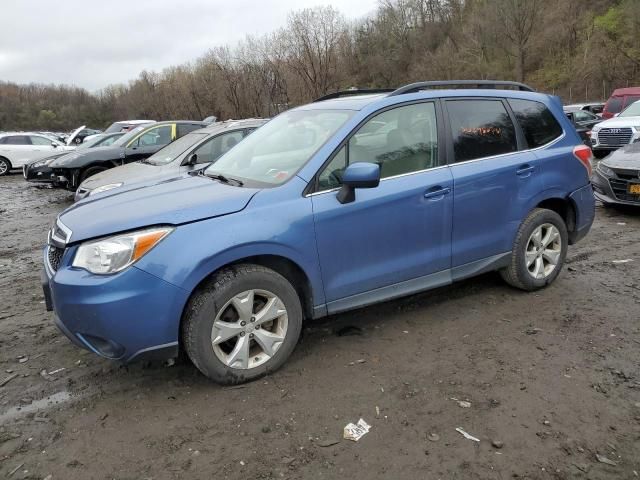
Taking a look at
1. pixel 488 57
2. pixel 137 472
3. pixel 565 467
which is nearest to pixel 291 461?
pixel 137 472

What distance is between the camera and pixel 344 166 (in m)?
3.50

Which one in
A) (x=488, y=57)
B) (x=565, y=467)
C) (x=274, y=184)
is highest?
(x=488, y=57)

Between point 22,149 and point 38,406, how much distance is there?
19.5m

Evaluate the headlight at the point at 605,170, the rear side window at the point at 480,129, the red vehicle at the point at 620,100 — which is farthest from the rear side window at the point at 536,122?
the red vehicle at the point at 620,100

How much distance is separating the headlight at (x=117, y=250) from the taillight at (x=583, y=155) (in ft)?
12.1

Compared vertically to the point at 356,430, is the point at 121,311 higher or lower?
higher

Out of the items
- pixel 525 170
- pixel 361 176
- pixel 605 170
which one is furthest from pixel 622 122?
pixel 361 176

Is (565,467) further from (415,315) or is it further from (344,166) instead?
(344,166)

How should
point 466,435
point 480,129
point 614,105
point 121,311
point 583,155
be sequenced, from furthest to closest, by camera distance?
point 614,105 < point 583,155 < point 480,129 < point 121,311 < point 466,435

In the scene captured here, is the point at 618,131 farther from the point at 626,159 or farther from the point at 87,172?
the point at 87,172

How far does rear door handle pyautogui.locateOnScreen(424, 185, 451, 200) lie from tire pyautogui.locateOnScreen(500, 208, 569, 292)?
974 millimetres

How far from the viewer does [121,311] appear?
281cm

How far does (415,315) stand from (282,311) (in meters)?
1.43

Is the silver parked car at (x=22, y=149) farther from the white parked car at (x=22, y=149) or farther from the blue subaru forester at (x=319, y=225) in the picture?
the blue subaru forester at (x=319, y=225)
